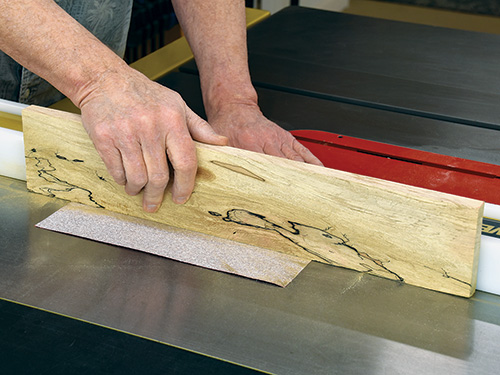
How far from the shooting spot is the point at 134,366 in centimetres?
73

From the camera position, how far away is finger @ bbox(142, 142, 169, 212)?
0.95 meters

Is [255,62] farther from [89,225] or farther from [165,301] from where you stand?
[165,301]

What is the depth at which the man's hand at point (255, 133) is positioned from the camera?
4.13 ft

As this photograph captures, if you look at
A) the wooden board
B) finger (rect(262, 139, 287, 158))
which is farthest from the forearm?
the wooden board

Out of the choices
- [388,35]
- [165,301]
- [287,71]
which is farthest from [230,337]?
[388,35]

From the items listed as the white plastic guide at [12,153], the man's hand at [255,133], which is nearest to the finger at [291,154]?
the man's hand at [255,133]

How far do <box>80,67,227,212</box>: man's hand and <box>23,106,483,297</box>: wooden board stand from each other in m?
0.03

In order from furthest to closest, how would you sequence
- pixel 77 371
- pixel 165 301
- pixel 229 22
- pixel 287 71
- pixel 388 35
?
1. pixel 388 35
2. pixel 287 71
3. pixel 229 22
4. pixel 165 301
5. pixel 77 371

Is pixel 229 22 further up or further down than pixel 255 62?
further up

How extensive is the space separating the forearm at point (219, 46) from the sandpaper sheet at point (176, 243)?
45cm

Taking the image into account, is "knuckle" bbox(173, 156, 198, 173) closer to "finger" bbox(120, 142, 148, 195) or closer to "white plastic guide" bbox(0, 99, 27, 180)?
"finger" bbox(120, 142, 148, 195)

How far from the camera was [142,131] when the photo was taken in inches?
37.1

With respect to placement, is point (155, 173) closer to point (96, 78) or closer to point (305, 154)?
point (96, 78)

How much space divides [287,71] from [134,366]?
1.13 metres
